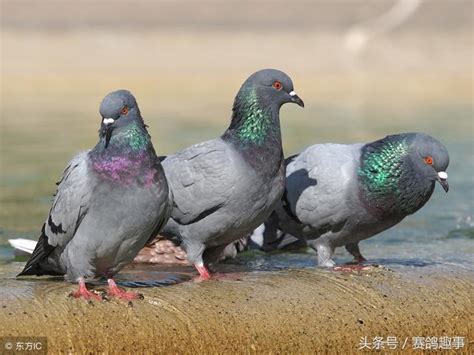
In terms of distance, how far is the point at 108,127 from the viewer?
21.3ft

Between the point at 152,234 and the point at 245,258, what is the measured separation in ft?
7.01

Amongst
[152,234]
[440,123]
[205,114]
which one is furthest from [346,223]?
[205,114]

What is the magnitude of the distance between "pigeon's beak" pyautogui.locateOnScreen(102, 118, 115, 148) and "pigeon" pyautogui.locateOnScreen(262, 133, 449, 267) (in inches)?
78.1

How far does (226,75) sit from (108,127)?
83.4 ft

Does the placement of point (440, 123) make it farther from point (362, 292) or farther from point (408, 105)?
point (362, 292)

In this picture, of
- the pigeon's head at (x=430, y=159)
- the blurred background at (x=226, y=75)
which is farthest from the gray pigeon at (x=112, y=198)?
the blurred background at (x=226, y=75)

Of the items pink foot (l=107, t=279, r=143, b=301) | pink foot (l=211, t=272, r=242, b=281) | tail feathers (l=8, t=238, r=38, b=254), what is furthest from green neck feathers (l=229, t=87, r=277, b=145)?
tail feathers (l=8, t=238, r=38, b=254)

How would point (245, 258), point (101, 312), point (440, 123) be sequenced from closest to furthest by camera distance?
point (101, 312), point (245, 258), point (440, 123)

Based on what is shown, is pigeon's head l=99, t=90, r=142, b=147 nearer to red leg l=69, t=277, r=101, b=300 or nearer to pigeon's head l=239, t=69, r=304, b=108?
red leg l=69, t=277, r=101, b=300

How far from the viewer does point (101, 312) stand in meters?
6.37

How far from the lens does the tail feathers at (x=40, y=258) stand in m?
6.96

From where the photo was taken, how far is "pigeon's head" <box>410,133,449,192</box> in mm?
7676

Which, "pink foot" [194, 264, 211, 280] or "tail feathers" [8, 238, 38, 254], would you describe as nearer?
"pink foot" [194, 264, 211, 280]

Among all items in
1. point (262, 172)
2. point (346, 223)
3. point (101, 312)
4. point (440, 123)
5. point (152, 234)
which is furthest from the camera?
point (440, 123)
